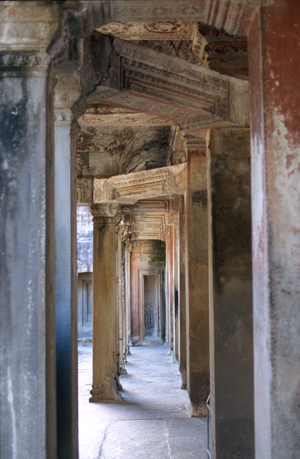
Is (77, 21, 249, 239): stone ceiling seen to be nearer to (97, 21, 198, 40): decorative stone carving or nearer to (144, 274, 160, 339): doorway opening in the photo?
(97, 21, 198, 40): decorative stone carving

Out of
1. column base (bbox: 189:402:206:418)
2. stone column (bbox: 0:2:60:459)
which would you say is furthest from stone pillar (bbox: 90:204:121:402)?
stone column (bbox: 0:2:60:459)

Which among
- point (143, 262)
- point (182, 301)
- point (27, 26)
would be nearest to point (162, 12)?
point (27, 26)

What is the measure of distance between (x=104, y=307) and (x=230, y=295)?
450cm

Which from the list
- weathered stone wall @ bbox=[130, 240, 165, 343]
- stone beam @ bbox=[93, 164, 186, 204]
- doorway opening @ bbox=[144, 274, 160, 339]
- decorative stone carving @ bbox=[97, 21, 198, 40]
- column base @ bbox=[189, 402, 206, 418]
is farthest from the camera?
doorway opening @ bbox=[144, 274, 160, 339]

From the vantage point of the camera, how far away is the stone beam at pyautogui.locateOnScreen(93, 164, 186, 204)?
809cm

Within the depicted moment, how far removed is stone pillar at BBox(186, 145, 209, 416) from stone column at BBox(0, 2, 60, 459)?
15.6 feet

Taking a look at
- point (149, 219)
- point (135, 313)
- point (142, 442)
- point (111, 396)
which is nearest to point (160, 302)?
point (135, 313)

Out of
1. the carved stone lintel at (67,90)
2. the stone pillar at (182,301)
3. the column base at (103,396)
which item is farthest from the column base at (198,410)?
the carved stone lintel at (67,90)

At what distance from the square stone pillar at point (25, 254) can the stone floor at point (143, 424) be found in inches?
149

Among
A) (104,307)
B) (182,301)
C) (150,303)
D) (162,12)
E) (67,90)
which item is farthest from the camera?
(150,303)

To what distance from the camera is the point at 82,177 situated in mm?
8938

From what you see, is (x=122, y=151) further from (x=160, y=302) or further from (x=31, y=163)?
(x=160, y=302)

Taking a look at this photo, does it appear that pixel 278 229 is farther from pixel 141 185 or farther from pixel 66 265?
pixel 141 185

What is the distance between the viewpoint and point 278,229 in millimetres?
2447
